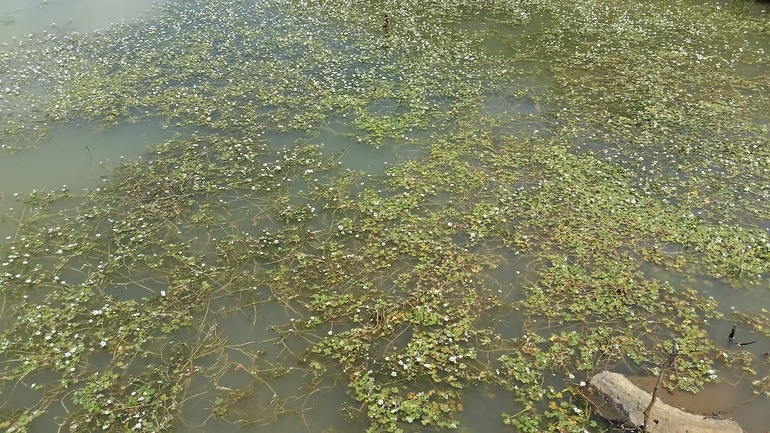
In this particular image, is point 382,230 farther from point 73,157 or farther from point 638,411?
point 73,157

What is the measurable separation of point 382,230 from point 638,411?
3.74 metres

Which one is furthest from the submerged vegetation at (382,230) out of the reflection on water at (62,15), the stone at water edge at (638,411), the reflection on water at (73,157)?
the reflection on water at (62,15)

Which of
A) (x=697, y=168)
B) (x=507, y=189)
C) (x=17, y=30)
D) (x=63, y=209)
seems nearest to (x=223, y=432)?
(x=63, y=209)

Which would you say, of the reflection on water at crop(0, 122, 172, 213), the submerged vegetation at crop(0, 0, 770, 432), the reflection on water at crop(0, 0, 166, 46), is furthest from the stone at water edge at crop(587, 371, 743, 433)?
the reflection on water at crop(0, 0, 166, 46)

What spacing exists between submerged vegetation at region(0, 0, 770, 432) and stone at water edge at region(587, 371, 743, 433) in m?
0.21

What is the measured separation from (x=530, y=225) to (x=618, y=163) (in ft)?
7.53

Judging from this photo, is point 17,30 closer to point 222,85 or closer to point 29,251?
point 222,85

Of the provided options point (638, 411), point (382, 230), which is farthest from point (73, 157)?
point (638, 411)

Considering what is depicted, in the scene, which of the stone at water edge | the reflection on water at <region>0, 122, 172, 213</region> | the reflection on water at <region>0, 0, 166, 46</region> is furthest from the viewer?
the reflection on water at <region>0, 0, 166, 46</region>

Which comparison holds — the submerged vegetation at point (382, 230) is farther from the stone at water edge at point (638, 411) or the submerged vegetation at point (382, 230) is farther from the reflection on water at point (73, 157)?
the reflection on water at point (73, 157)

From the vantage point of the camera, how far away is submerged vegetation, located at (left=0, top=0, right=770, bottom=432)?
530 cm

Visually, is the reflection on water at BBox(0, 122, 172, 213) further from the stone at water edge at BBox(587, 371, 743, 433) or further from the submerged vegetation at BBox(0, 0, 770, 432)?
the stone at water edge at BBox(587, 371, 743, 433)

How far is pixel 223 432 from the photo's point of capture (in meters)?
4.91

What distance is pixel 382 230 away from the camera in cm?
699
